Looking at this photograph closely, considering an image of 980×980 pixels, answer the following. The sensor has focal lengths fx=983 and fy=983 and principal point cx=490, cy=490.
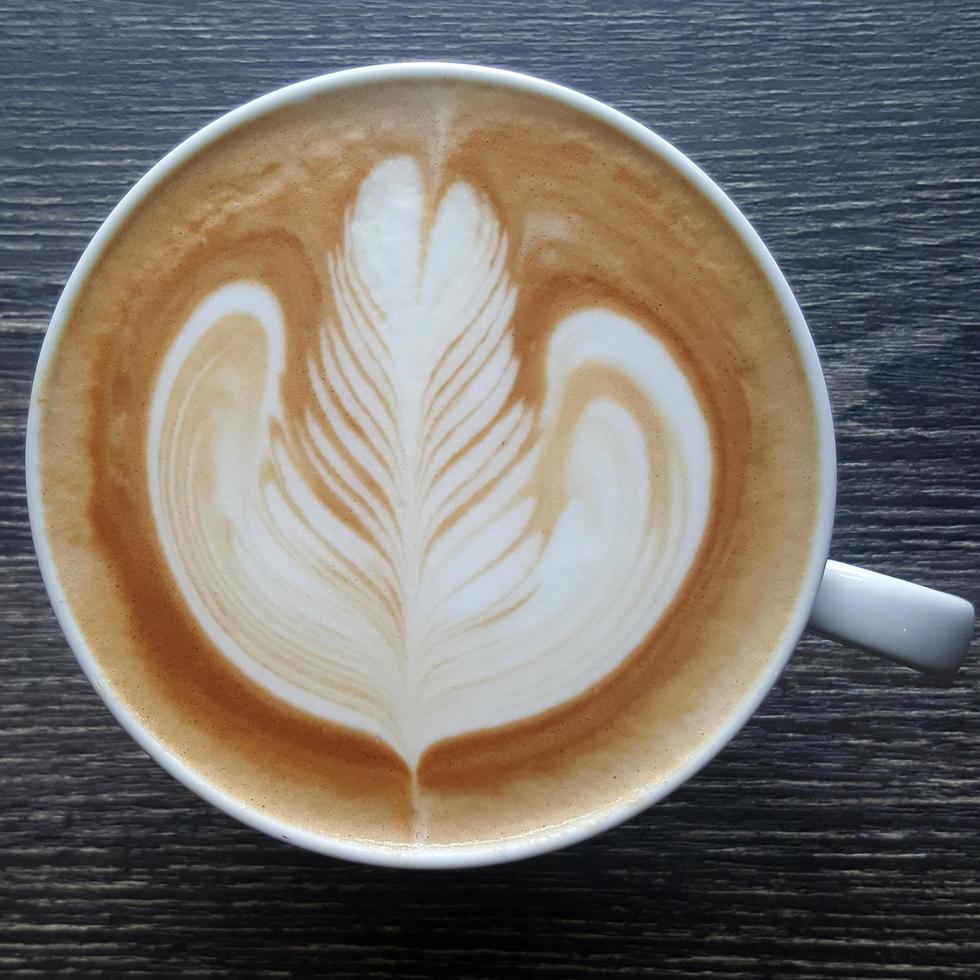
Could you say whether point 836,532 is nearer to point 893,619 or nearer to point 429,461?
point 893,619

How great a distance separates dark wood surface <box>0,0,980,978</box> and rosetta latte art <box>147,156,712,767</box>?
35 cm

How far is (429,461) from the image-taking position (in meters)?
0.88

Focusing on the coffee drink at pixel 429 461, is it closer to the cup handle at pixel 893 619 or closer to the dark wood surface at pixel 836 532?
the cup handle at pixel 893 619

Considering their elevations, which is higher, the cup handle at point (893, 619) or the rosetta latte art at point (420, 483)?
the rosetta latte art at point (420, 483)

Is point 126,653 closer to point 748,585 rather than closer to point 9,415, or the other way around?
point 9,415

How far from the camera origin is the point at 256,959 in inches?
44.9

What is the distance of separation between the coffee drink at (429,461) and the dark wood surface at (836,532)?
0.96 ft

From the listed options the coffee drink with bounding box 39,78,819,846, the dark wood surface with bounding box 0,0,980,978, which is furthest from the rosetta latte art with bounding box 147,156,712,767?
the dark wood surface with bounding box 0,0,980,978

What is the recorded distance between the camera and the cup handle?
89 cm

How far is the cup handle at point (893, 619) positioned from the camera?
892 millimetres

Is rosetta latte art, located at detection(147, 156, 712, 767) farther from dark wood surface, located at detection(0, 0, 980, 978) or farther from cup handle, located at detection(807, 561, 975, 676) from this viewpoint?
dark wood surface, located at detection(0, 0, 980, 978)

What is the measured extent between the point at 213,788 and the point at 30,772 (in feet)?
1.27

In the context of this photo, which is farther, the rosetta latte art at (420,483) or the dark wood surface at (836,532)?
the dark wood surface at (836,532)

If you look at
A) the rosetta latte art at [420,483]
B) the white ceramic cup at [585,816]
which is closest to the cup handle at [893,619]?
the white ceramic cup at [585,816]
